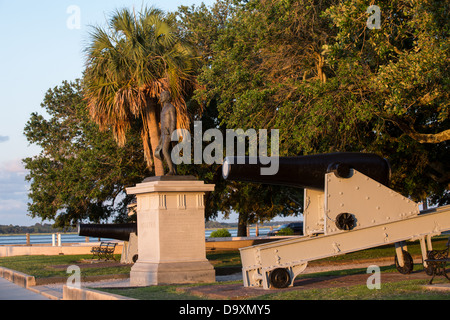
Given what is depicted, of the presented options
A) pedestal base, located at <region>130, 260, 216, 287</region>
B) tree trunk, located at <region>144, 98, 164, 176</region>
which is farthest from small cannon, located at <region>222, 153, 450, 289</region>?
tree trunk, located at <region>144, 98, 164, 176</region>

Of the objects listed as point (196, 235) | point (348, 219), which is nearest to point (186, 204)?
point (196, 235)

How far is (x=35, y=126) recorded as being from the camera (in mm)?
27750

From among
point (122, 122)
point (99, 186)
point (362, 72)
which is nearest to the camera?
point (362, 72)

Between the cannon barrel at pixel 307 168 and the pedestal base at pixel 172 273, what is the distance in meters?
3.33

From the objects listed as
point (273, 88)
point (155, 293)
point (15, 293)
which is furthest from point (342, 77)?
point (15, 293)

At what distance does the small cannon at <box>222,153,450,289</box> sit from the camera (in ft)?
32.1

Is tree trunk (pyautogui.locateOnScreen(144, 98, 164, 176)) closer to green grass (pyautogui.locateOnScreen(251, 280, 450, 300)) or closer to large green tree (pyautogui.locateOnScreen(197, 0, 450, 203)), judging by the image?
large green tree (pyautogui.locateOnScreen(197, 0, 450, 203))

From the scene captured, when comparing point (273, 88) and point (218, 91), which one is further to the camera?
point (218, 91)

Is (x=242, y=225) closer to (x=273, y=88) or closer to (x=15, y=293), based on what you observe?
(x=273, y=88)

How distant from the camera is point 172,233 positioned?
1299 centimetres

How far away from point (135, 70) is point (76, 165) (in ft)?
21.0

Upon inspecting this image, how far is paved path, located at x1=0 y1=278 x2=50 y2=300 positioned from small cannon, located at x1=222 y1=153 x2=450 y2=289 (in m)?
4.06
